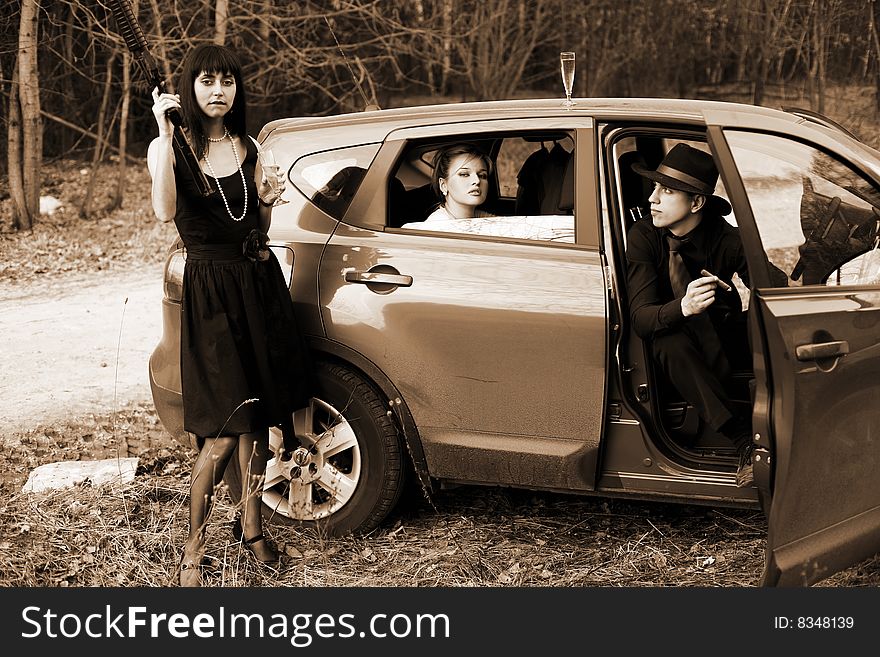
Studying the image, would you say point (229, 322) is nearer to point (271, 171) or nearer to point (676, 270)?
point (271, 171)

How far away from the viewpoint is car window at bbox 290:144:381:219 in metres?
4.26

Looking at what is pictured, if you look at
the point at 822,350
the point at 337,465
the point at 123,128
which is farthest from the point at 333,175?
→ the point at 123,128

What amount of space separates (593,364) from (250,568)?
4.83ft

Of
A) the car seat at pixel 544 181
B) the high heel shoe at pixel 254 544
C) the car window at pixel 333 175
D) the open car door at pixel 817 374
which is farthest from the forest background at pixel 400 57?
the open car door at pixel 817 374

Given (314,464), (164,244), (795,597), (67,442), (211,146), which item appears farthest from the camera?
(164,244)

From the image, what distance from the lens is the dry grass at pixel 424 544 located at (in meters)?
4.09

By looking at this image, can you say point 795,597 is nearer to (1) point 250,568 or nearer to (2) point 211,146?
(1) point 250,568

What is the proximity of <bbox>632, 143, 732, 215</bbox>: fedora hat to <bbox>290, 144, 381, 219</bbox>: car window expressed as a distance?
3.45ft

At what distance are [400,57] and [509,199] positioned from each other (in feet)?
43.3

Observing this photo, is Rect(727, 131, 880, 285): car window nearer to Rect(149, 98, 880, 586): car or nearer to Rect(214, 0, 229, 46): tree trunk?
Rect(149, 98, 880, 586): car

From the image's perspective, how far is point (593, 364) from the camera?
388 cm

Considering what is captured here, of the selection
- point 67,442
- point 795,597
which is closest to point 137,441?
point 67,442

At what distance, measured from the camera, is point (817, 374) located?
3283 millimetres

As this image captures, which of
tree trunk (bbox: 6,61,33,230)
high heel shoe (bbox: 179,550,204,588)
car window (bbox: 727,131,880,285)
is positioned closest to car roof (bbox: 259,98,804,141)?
car window (bbox: 727,131,880,285)
